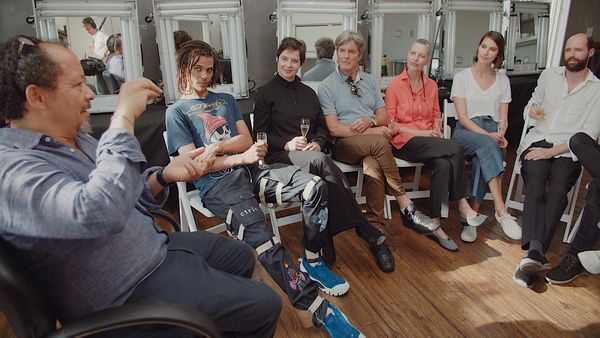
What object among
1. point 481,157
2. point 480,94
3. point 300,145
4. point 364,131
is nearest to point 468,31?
point 480,94

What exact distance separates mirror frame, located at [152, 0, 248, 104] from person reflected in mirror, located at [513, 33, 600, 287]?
232cm

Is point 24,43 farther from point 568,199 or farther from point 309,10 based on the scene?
point 568,199

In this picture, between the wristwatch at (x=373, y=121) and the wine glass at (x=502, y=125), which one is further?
the wine glass at (x=502, y=125)

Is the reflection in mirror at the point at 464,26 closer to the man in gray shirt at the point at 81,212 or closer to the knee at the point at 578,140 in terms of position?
the knee at the point at 578,140

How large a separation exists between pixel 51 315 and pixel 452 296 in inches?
69.8

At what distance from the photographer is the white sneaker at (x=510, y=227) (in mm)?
2502

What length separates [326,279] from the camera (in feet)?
6.72

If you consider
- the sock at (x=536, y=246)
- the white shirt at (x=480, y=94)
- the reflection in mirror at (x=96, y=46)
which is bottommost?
the sock at (x=536, y=246)

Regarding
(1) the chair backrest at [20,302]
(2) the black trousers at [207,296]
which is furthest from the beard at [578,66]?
(1) the chair backrest at [20,302]

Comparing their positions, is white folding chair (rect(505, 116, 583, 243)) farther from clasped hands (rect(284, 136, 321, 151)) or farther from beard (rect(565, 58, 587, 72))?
clasped hands (rect(284, 136, 321, 151))

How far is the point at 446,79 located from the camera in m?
4.07

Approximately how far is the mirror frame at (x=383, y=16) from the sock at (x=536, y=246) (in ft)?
6.70

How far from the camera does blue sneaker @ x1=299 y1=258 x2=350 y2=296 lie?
1.99m

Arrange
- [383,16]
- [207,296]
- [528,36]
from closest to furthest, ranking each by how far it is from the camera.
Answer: [207,296], [383,16], [528,36]
